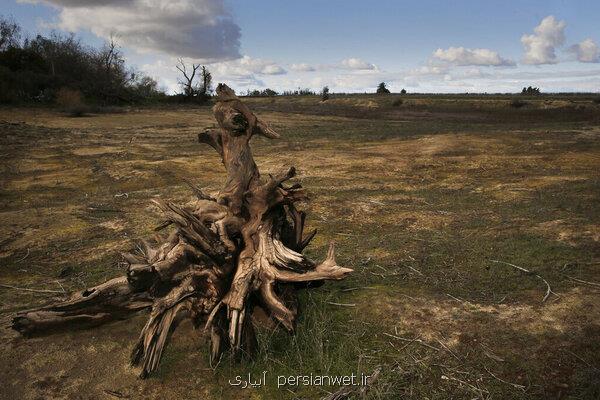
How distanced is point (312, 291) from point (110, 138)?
16336 millimetres

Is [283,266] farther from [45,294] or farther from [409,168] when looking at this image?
[409,168]

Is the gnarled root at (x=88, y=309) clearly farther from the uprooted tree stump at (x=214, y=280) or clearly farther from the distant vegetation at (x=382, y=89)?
the distant vegetation at (x=382, y=89)

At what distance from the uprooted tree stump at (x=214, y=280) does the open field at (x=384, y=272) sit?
0.63ft

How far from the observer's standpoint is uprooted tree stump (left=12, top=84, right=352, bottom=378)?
385 centimetres

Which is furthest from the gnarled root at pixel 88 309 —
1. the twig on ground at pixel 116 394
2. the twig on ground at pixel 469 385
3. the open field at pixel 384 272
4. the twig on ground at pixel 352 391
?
the twig on ground at pixel 469 385

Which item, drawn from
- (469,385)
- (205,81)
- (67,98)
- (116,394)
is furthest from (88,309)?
(205,81)

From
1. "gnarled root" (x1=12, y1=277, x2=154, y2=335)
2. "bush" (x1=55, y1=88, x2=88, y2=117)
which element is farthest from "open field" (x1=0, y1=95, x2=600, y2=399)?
"bush" (x1=55, y1=88, x2=88, y2=117)

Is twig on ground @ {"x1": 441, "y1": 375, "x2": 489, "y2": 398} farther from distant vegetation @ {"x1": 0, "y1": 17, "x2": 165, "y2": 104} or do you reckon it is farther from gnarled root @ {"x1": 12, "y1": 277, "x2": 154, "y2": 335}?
distant vegetation @ {"x1": 0, "y1": 17, "x2": 165, "y2": 104}

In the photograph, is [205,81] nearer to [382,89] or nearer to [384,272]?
[382,89]

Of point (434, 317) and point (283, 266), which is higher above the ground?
point (283, 266)

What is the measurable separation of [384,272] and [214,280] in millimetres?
2107

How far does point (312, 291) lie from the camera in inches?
188

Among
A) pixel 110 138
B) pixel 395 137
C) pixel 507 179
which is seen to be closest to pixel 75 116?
pixel 110 138

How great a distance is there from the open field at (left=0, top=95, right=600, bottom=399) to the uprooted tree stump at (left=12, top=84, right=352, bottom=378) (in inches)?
7.5
